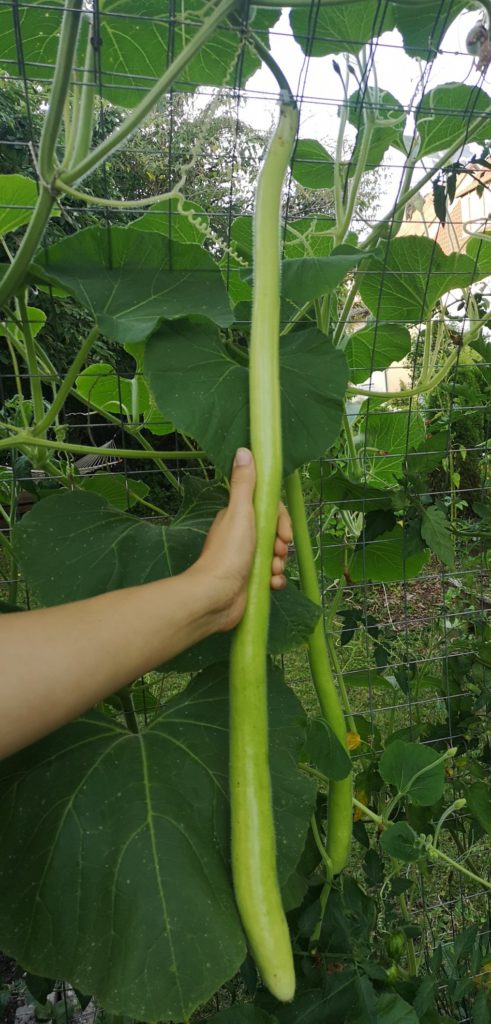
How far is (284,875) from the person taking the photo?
0.83 m

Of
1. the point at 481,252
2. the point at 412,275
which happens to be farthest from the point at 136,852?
the point at 481,252

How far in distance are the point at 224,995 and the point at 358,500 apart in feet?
3.63

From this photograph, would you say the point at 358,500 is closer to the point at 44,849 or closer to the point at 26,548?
the point at 26,548

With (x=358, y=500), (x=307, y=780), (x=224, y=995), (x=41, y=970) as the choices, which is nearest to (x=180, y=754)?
(x=307, y=780)

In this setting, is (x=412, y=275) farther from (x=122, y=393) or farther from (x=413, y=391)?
(x=122, y=393)

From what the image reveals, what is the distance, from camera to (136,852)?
2.62 ft

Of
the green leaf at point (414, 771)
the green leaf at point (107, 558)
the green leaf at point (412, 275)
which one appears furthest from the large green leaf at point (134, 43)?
the green leaf at point (414, 771)

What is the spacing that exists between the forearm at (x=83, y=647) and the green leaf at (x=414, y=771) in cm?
55

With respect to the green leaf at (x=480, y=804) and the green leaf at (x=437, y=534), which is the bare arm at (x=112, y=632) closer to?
the green leaf at (x=437, y=534)

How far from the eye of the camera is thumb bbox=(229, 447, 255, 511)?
75cm

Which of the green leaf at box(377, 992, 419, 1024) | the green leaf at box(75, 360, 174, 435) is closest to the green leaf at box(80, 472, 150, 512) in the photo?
the green leaf at box(75, 360, 174, 435)

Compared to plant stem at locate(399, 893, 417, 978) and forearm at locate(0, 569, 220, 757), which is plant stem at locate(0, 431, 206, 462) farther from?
plant stem at locate(399, 893, 417, 978)

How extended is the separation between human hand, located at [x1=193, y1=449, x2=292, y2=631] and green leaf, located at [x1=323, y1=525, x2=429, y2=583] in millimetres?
723

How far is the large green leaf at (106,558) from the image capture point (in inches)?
36.5
